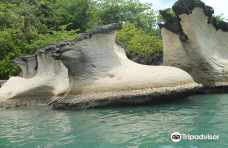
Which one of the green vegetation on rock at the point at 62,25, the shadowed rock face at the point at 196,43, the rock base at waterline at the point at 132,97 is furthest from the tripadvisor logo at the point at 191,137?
the green vegetation on rock at the point at 62,25

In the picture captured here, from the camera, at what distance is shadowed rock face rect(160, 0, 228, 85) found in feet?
28.5

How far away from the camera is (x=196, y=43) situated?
344 inches

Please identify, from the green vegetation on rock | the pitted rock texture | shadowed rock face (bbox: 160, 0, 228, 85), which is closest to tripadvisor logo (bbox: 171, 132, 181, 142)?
shadowed rock face (bbox: 160, 0, 228, 85)

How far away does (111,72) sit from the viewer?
6746 mm

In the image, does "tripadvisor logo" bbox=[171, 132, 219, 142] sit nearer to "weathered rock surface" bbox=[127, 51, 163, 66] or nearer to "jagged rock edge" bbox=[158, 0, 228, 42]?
"jagged rock edge" bbox=[158, 0, 228, 42]

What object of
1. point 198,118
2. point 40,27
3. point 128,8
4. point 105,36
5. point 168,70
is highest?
point 128,8

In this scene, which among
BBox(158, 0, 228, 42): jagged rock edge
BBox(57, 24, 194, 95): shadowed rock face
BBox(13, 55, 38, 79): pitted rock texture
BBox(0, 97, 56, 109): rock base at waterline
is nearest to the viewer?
A: BBox(57, 24, 194, 95): shadowed rock face

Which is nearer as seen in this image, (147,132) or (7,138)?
(147,132)

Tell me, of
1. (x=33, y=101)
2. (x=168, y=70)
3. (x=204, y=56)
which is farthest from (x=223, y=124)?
(x=33, y=101)

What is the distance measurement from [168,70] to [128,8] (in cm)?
1881

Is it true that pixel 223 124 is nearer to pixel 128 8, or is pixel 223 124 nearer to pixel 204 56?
pixel 204 56

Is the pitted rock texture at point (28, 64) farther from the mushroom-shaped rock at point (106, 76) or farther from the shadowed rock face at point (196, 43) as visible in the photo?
the shadowed rock face at point (196, 43)

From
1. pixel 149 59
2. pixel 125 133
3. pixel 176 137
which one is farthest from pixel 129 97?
pixel 149 59

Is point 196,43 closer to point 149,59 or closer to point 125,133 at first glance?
point 125,133
